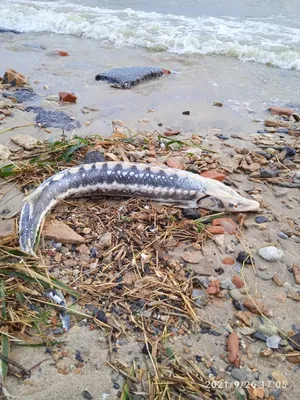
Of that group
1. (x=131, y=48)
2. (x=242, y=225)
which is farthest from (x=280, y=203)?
(x=131, y=48)

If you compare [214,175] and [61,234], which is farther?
[214,175]

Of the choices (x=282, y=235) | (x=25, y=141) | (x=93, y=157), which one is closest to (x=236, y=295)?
(x=282, y=235)

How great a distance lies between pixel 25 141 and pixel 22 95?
1.88 metres

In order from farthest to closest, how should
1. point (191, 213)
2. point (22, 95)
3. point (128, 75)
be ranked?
1. point (128, 75)
2. point (22, 95)
3. point (191, 213)

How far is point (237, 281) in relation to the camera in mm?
3127

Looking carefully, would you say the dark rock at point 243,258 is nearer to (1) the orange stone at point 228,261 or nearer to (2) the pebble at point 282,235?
(1) the orange stone at point 228,261

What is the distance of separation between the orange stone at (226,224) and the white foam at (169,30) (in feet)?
19.6

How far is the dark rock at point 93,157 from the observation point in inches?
→ 165

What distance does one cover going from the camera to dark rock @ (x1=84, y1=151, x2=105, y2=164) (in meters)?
4.19

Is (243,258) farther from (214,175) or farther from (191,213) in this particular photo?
(214,175)

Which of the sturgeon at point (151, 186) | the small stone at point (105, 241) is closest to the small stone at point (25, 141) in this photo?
the sturgeon at point (151, 186)

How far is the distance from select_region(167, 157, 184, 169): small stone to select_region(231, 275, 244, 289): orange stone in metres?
1.51

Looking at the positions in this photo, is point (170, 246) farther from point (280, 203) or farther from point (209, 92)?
point (209, 92)

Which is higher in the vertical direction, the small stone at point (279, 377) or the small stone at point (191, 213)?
the small stone at point (191, 213)
